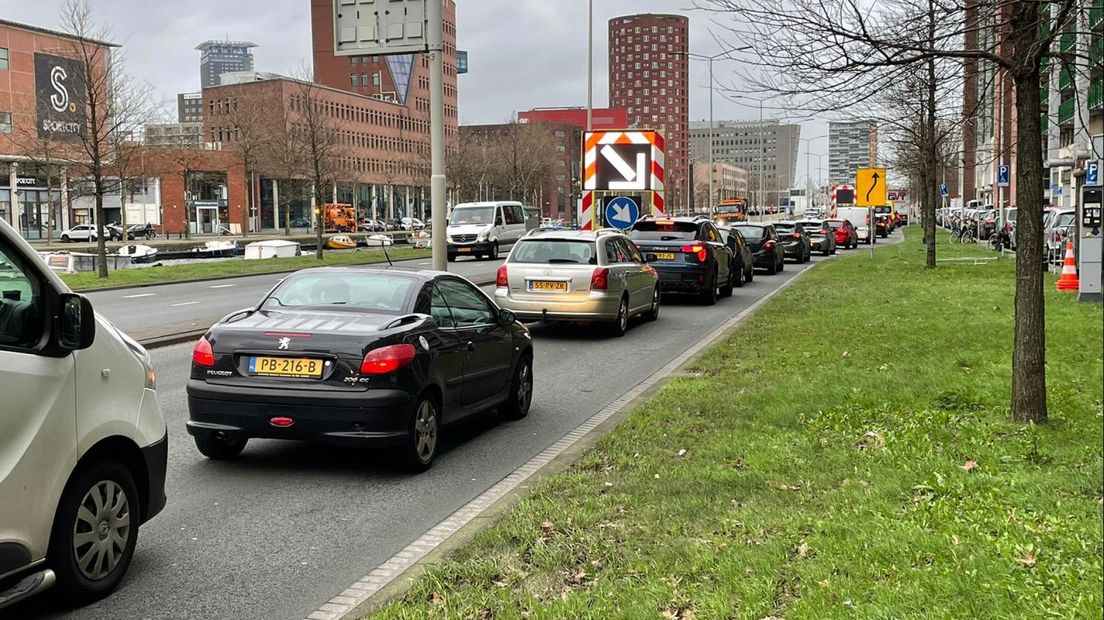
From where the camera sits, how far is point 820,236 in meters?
44.2

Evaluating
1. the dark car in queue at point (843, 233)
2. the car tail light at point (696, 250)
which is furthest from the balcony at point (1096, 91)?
the dark car in queue at point (843, 233)

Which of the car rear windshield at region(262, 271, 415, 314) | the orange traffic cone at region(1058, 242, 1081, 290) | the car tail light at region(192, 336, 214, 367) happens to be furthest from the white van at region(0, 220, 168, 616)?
the orange traffic cone at region(1058, 242, 1081, 290)

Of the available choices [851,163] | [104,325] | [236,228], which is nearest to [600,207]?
[104,325]

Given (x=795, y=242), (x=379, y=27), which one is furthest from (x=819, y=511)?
(x=795, y=242)

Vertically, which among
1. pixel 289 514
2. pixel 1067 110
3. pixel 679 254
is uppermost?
pixel 1067 110

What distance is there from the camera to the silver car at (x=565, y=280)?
15.5 meters

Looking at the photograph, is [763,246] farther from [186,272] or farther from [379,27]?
[186,272]

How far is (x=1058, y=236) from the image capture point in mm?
26000

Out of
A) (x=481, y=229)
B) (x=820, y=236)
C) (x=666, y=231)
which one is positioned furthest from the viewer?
(x=820, y=236)

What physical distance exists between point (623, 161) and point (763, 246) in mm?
8220

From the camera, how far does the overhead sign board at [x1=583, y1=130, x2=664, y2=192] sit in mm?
23984

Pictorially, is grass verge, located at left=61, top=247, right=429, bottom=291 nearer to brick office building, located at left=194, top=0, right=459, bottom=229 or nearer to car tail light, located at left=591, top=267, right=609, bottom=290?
car tail light, located at left=591, top=267, right=609, bottom=290

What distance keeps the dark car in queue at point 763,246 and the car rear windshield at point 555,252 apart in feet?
51.4

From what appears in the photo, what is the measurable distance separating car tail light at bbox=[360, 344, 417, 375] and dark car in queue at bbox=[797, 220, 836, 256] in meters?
38.4
